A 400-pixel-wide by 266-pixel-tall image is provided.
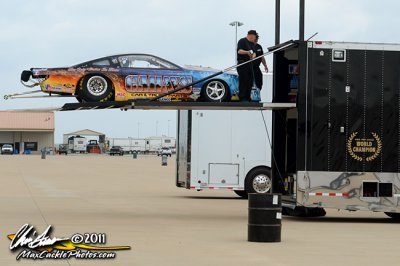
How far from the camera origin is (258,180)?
27.1m

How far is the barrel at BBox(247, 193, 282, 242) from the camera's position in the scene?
1519cm

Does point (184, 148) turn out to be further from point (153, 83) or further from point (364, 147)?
point (364, 147)

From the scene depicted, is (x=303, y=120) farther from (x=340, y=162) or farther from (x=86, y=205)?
(x=86, y=205)

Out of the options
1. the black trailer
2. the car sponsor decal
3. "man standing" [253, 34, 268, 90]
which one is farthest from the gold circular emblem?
the car sponsor decal

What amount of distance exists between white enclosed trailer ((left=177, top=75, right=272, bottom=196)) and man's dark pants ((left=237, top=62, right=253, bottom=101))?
6920 mm

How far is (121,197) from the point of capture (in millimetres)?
29203

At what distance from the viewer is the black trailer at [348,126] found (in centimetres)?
1934

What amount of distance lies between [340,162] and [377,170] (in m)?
0.78

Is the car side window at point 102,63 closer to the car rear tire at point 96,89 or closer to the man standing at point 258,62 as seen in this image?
the car rear tire at point 96,89

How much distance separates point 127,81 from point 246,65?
8.50 feet

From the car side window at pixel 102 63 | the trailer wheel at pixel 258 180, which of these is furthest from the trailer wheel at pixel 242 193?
the car side window at pixel 102 63

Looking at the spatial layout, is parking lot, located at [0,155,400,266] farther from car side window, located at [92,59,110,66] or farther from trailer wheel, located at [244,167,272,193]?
car side window, located at [92,59,110,66]

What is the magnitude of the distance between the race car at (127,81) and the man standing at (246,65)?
582 mm
